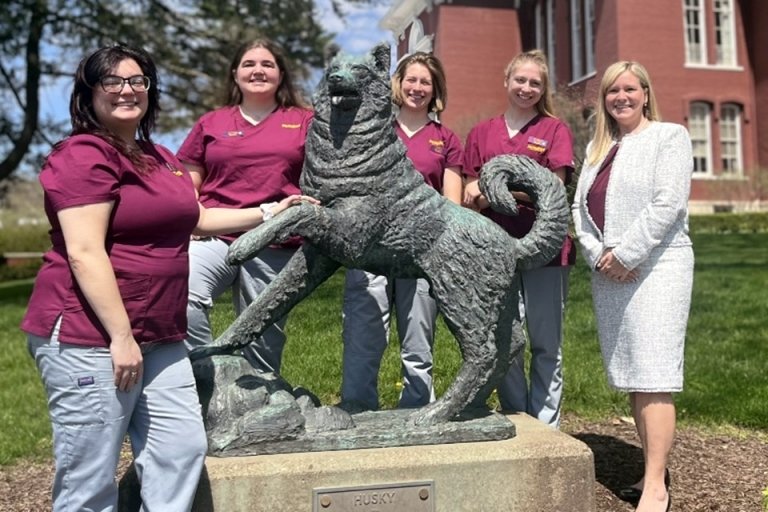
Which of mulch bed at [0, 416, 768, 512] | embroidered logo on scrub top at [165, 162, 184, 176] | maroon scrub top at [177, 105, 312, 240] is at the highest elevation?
maroon scrub top at [177, 105, 312, 240]

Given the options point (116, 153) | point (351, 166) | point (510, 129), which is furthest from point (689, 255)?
point (116, 153)

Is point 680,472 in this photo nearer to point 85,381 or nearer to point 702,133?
point 85,381

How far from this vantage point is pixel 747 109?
24.3 meters

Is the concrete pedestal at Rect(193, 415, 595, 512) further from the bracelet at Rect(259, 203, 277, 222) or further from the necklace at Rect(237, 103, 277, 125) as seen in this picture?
the necklace at Rect(237, 103, 277, 125)

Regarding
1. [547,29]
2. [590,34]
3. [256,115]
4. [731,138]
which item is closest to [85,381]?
[256,115]

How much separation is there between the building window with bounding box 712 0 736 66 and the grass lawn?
17.9 meters

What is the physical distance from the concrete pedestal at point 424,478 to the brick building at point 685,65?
60.8 ft

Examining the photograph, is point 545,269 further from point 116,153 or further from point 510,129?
point 116,153

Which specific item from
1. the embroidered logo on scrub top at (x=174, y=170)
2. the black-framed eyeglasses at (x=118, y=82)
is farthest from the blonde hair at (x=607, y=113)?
the black-framed eyeglasses at (x=118, y=82)

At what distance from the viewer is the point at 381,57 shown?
2957mm

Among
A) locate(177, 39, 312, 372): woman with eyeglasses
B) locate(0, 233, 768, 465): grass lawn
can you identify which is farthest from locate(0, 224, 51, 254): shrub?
locate(177, 39, 312, 372): woman with eyeglasses

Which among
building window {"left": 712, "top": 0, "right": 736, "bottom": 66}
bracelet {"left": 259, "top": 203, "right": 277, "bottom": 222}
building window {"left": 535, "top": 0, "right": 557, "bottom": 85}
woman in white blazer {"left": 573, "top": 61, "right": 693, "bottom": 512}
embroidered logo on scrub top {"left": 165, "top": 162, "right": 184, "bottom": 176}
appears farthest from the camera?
building window {"left": 535, "top": 0, "right": 557, "bottom": 85}

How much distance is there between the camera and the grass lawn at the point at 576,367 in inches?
212

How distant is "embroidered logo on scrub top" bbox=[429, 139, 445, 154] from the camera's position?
153 inches
